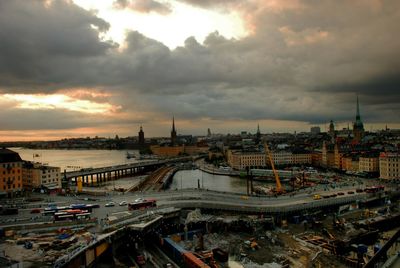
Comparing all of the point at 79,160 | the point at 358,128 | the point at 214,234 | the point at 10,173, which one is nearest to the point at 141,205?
the point at 214,234

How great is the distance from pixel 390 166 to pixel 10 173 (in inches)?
1852

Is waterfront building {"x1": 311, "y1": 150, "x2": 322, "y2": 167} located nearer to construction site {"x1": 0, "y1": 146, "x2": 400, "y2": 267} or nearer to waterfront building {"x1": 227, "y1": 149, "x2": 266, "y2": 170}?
waterfront building {"x1": 227, "y1": 149, "x2": 266, "y2": 170}

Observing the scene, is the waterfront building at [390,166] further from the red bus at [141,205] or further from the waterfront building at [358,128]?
the waterfront building at [358,128]

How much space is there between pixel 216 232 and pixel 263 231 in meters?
3.35

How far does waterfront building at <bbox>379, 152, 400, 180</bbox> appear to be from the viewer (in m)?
47.7

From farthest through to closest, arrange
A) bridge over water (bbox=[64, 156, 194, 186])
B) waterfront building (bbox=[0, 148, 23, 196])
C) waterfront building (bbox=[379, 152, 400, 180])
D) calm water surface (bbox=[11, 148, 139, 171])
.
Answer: calm water surface (bbox=[11, 148, 139, 171]), bridge over water (bbox=[64, 156, 194, 186]), waterfront building (bbox=[379, 152, 400, 180]), waterfront building (bbox=[0, 148, 23, 196])

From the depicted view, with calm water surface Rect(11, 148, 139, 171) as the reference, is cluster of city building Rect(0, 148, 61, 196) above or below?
above

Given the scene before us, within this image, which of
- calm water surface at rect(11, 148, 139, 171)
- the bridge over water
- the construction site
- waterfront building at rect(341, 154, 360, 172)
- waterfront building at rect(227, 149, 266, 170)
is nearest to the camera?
the construction site

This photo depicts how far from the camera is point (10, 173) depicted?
36312 mm

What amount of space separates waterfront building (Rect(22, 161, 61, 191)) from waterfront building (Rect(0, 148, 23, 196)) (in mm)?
3000

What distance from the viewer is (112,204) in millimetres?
28547

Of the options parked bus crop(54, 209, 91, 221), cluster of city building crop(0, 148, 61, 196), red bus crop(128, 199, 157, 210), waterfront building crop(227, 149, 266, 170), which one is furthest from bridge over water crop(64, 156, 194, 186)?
parked bus crop(54, 209, 91, 221)

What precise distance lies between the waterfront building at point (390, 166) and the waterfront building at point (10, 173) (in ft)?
151

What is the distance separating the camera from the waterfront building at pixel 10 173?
117ft
